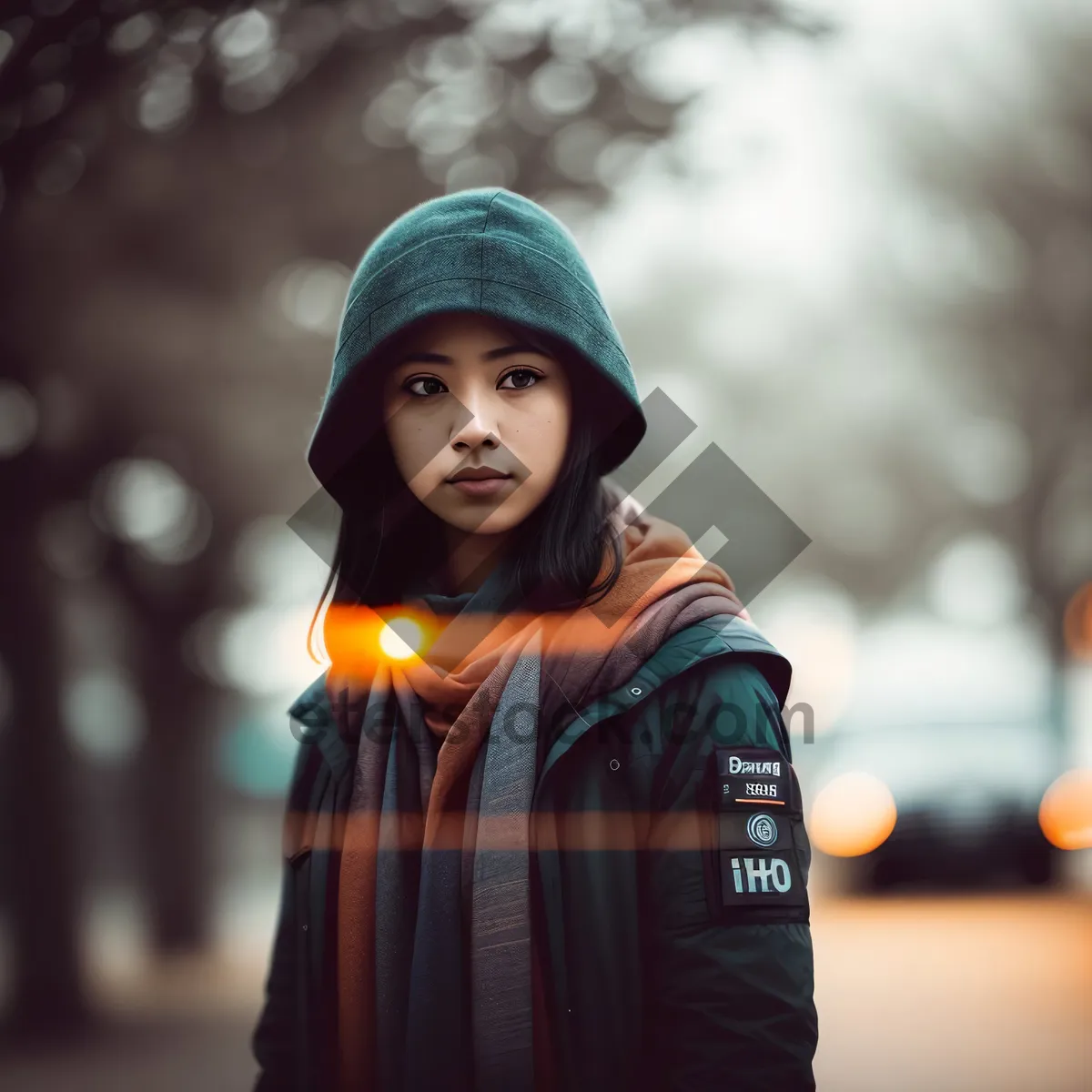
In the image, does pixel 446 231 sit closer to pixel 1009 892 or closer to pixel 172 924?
pixel 172 924

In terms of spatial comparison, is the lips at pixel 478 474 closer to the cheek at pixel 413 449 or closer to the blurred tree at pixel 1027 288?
the cheek at pixel 413 449

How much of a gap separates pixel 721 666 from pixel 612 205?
15.2ft

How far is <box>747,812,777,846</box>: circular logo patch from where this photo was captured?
1.75 m

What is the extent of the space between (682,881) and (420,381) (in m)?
1.00

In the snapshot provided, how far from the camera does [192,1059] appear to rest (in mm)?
6633

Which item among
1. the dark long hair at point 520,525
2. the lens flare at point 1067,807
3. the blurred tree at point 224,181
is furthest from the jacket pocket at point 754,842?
the lens flare at point 1067,807

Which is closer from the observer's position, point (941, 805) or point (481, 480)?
point (481, 480)

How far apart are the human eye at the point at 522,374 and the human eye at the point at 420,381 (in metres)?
0.12

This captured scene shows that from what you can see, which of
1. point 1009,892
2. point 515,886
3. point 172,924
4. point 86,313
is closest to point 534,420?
point 515,886

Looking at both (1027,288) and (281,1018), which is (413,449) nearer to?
(281,1018)

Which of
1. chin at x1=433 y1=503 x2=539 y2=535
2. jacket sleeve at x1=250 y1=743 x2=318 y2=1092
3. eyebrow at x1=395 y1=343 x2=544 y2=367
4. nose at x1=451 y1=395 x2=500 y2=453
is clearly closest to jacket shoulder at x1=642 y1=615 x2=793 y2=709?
chin at x1=433 y1=503 x2=539 y2=535

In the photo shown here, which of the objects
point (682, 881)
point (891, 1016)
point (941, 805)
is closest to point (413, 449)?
point (682, 881)

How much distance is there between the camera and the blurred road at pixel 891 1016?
5.81 m

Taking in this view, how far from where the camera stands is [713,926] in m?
1.71
